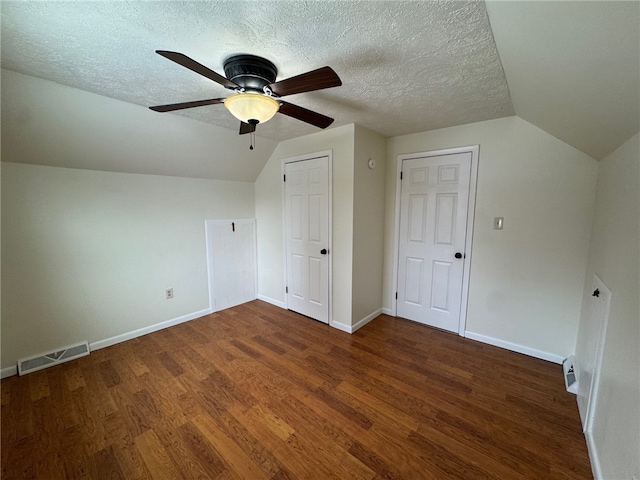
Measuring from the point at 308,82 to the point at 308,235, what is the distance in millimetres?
2048

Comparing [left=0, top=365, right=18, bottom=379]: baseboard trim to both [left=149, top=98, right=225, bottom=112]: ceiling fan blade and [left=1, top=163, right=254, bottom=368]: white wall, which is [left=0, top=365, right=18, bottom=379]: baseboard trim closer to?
[left=1, top=163, right=254, bottom=368]: white wall

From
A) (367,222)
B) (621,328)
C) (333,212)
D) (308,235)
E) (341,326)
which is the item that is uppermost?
(333,212)

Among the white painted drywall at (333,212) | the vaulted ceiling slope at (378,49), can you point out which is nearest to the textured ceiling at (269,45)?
the vaulted ceiling slope at (378,49)

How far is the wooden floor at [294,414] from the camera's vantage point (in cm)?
143

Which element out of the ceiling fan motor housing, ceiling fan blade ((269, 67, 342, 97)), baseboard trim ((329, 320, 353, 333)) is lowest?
baseboard trim ((329, 320, 353, 333))

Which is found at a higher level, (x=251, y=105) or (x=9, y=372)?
(x=251, y=105)

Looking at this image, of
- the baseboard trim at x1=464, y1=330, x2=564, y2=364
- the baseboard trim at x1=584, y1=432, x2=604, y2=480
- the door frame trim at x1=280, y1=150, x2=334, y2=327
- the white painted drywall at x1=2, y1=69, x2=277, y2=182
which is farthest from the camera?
the door frame trim at x1=280, y1=150, x2=334, y2=327

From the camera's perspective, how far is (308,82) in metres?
1.27

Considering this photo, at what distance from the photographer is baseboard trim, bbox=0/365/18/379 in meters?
2.13

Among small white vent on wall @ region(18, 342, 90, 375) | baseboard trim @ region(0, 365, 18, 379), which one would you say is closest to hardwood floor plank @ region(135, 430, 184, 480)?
small white vent on wall @ region(18, 342, 90, 375)

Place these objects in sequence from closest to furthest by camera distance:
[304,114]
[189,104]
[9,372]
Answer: [189,104] < [304,114] < [9,372]

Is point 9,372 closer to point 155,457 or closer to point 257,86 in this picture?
point 155,457

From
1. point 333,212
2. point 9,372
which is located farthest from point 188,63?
point 9,372

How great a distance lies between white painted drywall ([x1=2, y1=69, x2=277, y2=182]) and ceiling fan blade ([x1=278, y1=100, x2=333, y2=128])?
1.42m
